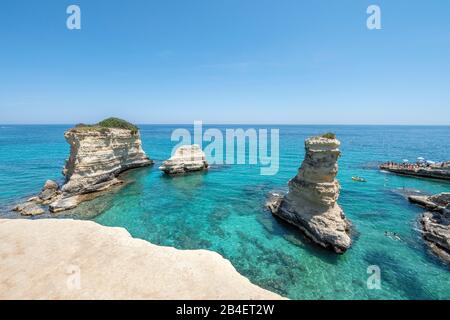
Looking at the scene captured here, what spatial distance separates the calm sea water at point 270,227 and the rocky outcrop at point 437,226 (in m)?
0.85

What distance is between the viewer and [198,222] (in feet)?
69.5

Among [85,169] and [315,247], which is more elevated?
[85,169]

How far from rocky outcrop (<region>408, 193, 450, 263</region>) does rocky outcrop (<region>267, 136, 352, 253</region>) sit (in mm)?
5957

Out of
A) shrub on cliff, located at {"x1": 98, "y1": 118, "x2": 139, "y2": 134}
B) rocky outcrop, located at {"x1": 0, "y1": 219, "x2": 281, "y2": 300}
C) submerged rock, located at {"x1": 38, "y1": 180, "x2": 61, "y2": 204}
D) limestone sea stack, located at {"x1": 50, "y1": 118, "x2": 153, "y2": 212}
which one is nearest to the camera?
rocky outcrop, located at {"x1": 0, "y1": 219, "x2": 281, "y2": 300}

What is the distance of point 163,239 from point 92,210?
1035cm

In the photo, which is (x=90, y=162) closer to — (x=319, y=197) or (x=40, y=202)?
(x=40, y=202)

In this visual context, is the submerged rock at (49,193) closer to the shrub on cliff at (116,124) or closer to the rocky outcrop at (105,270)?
the shrub on cliff at (116,124)

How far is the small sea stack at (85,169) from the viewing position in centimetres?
2449

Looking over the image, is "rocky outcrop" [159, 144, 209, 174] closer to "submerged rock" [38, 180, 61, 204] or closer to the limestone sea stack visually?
the limestone sea stack

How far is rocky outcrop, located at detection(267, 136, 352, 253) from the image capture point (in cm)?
1733

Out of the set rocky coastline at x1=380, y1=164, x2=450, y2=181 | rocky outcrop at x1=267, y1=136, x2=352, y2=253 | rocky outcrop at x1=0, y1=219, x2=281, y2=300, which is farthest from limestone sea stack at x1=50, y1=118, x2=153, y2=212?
rocky coastline at x1=380, y1=164, x2=450, y2=181

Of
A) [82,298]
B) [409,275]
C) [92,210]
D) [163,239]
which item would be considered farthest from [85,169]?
[409,275]
